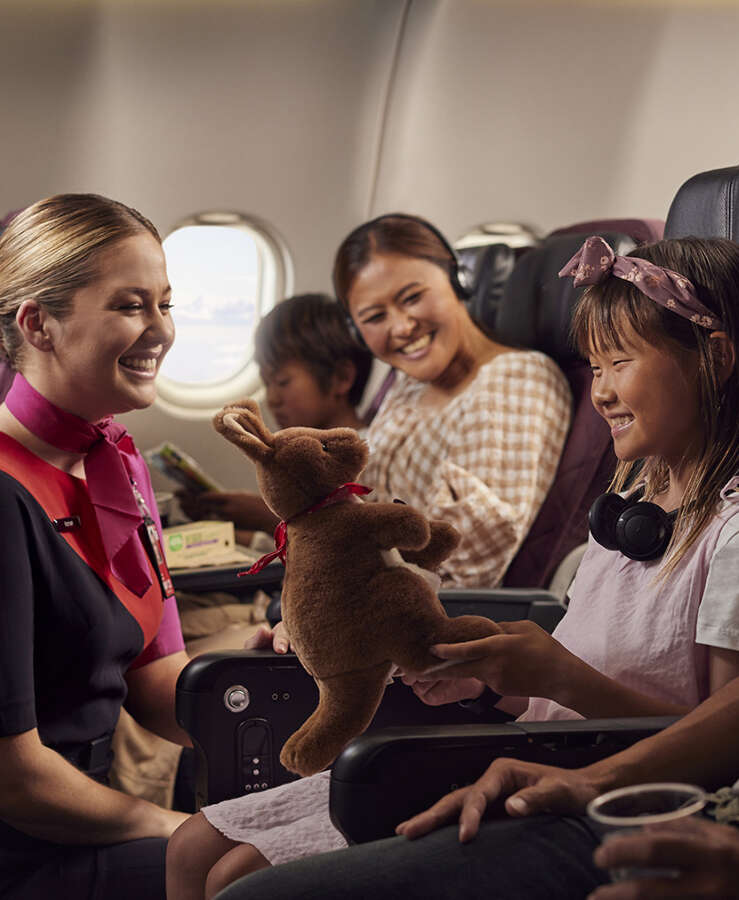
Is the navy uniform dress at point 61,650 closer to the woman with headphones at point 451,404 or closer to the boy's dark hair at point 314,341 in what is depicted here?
the woman with headphones at point 451,404

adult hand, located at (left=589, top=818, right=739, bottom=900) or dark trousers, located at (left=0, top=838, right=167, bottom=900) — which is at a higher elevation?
adult hand, located at (left=589, top=818, right=739, bottom=900)

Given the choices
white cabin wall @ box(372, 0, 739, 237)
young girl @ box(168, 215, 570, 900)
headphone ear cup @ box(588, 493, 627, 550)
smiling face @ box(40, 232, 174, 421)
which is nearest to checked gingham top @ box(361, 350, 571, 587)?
young girl @ box(168, 215, 570, 900)

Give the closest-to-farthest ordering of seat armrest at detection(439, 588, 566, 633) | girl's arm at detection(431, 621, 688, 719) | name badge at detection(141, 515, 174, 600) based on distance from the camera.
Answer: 1. girl's arm at detection(431, 621, 688, 719)
2. name badge at detection(141, 515, 174, 600)
3. seat armrest at detection(439, 588, 566, 633)

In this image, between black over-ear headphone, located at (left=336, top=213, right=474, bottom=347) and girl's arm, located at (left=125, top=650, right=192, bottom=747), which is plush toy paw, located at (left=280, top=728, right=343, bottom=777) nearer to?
girl's arm, located at (left=125, top=650, right=192, bottom=747)

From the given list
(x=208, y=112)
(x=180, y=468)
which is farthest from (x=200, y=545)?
(x=208, y=112)

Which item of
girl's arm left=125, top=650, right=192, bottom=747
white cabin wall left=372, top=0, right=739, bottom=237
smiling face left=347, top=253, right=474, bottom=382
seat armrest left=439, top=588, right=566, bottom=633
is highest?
white cabin wall left=372, top=0, right=739, bottom=237

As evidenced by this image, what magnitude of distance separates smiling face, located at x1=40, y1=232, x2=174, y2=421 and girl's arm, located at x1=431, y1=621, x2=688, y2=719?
53 centimetres

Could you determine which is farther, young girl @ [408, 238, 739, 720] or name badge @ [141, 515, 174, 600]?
name badge @ [141, 515, 174, 600]

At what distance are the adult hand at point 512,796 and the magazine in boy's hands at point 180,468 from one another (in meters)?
1.90

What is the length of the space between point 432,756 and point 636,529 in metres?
0.37

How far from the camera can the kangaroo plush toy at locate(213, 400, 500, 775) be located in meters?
0.94

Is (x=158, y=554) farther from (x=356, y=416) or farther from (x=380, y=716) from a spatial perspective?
(x=356, y=416)

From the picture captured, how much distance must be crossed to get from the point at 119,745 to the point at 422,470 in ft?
2.76

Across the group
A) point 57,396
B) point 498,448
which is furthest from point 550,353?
point 57,396
